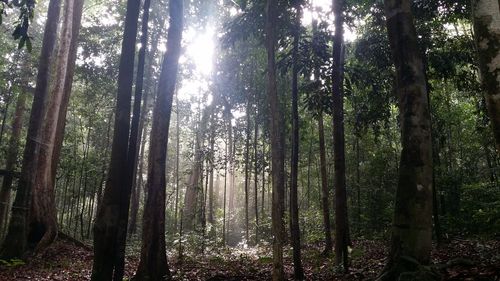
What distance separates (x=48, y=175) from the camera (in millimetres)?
13047

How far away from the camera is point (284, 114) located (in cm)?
1645

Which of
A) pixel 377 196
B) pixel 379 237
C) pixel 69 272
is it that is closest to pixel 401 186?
pixel 69 272

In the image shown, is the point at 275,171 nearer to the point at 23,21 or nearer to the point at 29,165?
the point at 23,21

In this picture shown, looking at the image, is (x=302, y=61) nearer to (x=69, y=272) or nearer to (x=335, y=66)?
(x=335, y=66)

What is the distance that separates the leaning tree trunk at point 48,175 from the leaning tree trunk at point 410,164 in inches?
412

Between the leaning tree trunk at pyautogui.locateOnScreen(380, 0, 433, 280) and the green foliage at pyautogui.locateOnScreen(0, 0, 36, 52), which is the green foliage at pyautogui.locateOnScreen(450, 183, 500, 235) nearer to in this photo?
the leaning tree trunk at pyautogui.locateOnScreen(380, 0, 433, 280)

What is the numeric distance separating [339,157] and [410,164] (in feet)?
11.7

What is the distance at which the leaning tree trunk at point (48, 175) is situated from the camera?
480 inches

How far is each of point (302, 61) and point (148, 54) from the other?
506 inches

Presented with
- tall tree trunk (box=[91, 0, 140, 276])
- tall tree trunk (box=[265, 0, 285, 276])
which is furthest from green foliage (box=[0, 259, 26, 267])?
tall tree trunk (box=[265, 0, 285, 276])

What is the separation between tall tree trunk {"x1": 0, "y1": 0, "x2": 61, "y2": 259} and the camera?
1039cm

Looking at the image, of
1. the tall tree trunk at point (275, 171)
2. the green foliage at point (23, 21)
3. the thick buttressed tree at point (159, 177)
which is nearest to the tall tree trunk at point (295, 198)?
the tall tree trunk at point (275, 171)

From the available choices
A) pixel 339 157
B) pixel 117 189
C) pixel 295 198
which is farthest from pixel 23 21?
pixel 339 157

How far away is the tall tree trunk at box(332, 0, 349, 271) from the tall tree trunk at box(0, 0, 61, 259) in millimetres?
7768
